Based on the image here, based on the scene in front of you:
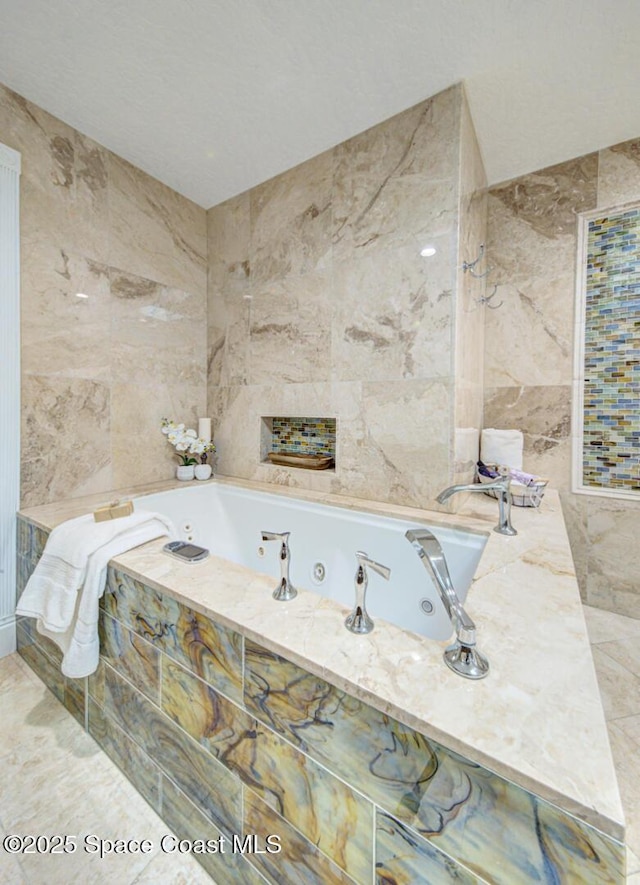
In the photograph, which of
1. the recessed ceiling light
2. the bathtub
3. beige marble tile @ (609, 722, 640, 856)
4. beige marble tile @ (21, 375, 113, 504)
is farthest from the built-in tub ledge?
the recessed ceiling light

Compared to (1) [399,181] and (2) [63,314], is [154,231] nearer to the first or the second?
(2) [63,314]

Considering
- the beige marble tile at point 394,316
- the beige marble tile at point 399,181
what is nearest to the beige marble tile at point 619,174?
the beige marble tile at point 399,181

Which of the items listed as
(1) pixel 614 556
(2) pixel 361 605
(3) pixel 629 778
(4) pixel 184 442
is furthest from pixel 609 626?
(4) pixel 184 442

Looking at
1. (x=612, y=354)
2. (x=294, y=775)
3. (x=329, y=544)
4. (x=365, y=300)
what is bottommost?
(x=294, y=775)

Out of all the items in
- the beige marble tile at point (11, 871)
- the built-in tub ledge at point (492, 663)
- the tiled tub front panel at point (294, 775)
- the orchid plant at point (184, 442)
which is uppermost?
the orchid plant at point (184, 442)

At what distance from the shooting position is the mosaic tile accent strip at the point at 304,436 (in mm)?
2232

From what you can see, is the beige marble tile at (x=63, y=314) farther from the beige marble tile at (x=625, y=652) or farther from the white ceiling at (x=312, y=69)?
the beige marble tile at (x=625, y=652)

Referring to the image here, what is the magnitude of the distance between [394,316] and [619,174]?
1442mm

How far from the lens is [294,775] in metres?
0.72

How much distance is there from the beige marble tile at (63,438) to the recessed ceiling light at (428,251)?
71.4 inches

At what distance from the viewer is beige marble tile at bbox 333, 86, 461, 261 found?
5.03 feet

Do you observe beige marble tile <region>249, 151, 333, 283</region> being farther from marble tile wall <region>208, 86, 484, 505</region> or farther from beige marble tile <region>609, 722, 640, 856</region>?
beige marble tile <region>609, 722, 640, 856</region>

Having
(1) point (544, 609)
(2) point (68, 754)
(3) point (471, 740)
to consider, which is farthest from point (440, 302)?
(2) point (68, 754)

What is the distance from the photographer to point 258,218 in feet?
7.32
